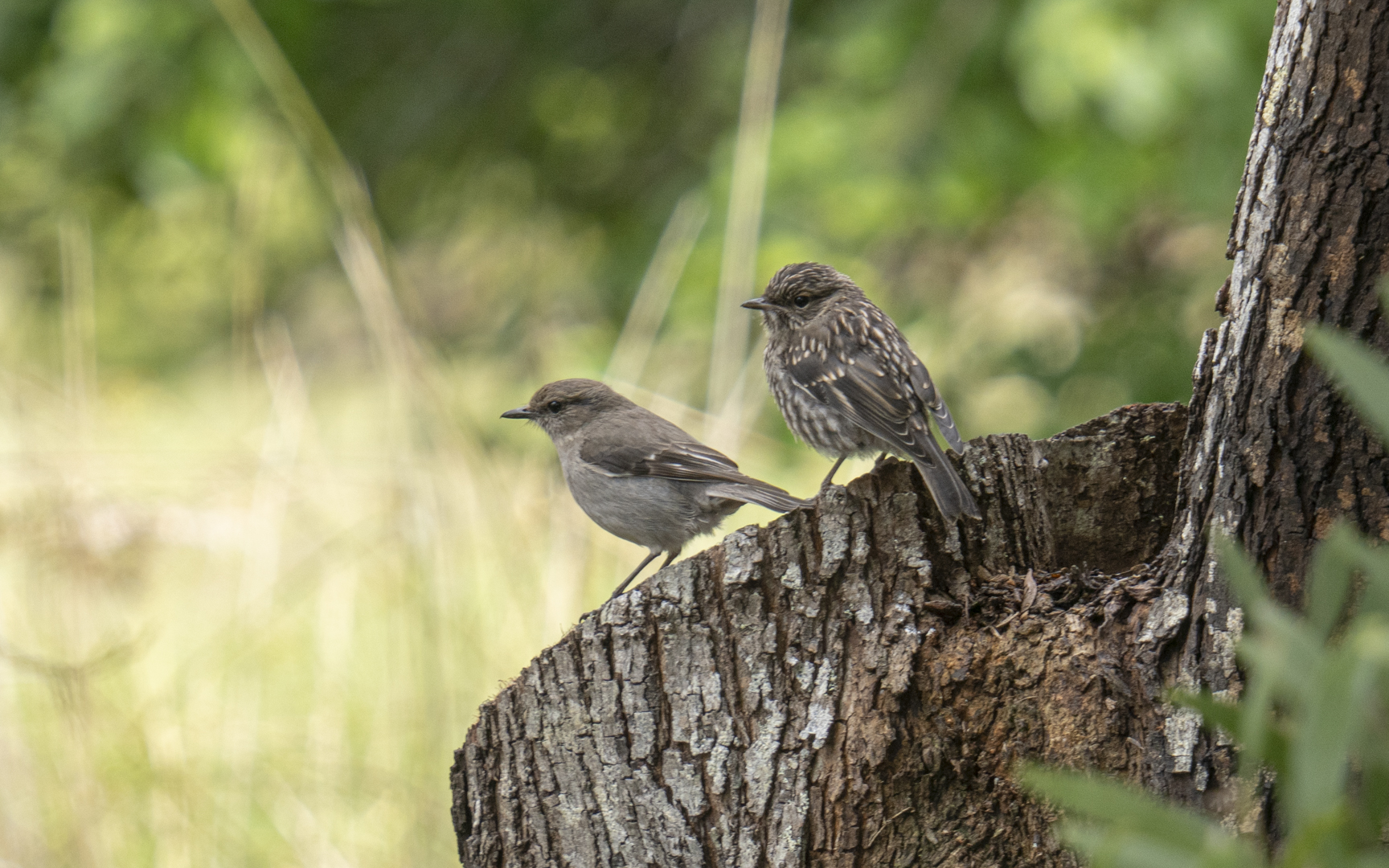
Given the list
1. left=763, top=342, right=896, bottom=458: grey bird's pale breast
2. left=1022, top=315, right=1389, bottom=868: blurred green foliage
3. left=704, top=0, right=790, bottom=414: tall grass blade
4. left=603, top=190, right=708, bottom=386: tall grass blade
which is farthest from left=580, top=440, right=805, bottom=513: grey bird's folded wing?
left=1022, top=315, right=1389, bottom=868: blurred green foliage

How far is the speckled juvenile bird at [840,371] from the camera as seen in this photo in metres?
3.70

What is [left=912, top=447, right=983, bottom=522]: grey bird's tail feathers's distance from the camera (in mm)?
2541

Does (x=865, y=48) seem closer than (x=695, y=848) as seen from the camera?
No

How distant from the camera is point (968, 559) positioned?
2.55 m

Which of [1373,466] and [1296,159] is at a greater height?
[1296,159]

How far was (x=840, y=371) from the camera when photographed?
13.0 ft

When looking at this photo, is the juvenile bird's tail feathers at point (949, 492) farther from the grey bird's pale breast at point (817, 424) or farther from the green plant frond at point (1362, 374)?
the green plant frond at point (1362, 374)

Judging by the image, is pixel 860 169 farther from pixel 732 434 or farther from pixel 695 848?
pixel 695 848

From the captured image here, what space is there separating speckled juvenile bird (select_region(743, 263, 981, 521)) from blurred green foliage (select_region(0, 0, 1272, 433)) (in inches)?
38.3

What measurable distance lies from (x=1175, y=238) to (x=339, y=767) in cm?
560

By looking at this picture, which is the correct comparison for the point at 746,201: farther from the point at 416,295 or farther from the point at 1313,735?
the point at 1313,735

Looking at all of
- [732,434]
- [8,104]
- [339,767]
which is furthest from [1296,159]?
[8,104]

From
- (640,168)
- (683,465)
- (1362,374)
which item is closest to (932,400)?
(683,465)

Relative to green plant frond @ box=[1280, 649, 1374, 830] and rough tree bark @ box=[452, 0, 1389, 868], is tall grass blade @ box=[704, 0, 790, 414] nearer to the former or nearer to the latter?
rough tree bark @ box=[452, 0, 1389, 868]
